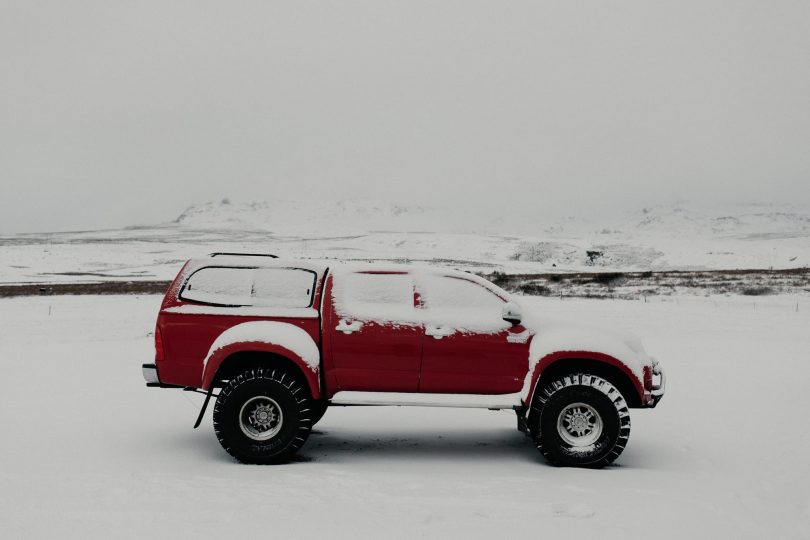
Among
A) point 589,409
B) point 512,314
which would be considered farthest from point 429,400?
point 589,409

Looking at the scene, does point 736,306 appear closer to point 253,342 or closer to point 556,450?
point 556,450

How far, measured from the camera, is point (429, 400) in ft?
18.9

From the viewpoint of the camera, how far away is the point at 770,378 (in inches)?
400

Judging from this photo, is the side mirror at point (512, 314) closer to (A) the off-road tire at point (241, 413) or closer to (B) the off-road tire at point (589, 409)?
(B) the off-road tire at point (589, 409)

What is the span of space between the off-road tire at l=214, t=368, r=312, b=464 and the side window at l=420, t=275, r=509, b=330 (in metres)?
1.39

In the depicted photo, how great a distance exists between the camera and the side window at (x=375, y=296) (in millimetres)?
5906

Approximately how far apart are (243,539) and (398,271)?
2.82 meters

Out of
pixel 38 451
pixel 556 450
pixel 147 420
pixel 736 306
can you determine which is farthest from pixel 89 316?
pixel 736 306

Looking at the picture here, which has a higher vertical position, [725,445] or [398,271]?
[398,271]

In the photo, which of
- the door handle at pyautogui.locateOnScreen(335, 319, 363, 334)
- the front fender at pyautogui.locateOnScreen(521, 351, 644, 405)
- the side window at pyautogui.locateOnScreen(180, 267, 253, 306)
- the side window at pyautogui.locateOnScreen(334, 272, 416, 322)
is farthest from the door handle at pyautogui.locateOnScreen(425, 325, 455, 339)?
the side window at pyautogui.locateOnScreen(180, 267, 253, 306)

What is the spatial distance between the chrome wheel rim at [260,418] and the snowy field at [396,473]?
32 cm

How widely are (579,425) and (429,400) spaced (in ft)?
4.34

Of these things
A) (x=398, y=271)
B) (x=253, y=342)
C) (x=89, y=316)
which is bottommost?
(x=89, y=316)

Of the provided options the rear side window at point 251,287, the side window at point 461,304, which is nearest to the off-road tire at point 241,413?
the rear side window at point 251,287
